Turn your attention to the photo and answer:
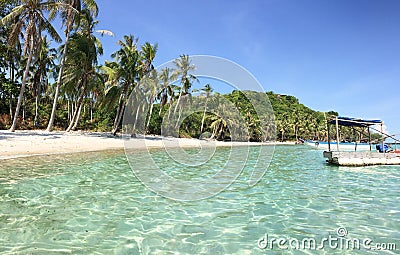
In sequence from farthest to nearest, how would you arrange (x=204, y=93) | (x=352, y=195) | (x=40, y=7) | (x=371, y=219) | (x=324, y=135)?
(x=324, y=135) → (x=204, y=93) → (x=40, y=7) → (x=352, y=195) → (x=371, y=219)

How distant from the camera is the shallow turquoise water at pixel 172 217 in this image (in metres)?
4.07

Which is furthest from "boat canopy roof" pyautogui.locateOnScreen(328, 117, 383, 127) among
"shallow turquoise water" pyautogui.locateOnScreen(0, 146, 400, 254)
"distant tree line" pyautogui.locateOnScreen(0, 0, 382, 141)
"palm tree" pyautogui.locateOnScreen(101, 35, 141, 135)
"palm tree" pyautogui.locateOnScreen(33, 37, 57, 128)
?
"palm tree" pyautogui.locateOnScreen(33, 37, 57, 128)

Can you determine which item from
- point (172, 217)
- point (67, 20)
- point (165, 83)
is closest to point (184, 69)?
point (165, 83)

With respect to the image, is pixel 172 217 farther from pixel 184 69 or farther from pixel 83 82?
pixel 184 69

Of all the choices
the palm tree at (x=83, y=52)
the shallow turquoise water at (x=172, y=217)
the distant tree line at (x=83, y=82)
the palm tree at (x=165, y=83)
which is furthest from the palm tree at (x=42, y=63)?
the shallow turquoise water at (x=172, y=217)

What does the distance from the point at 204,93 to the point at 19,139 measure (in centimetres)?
3485

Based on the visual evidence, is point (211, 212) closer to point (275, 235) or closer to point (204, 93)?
point (275, 235)

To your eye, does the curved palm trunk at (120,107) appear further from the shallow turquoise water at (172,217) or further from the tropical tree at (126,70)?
the shallow turquoise water at (172,217)

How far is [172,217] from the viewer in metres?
5.44

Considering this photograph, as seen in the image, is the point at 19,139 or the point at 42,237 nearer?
the point at 42,237

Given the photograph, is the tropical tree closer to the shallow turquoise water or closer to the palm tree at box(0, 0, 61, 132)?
the palm tree at box(0, 0, 61, 132)

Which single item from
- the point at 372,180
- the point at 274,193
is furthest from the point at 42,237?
the point at 372,180

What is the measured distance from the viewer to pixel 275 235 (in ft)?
15.2

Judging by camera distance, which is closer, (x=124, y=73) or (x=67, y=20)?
(x=67, y=20)
